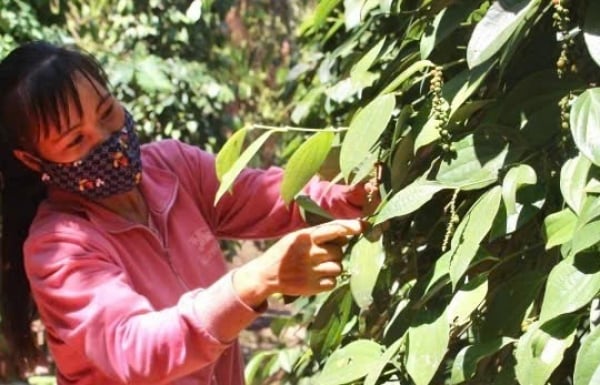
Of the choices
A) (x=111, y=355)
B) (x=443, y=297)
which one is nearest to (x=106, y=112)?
(x=111, y=355)

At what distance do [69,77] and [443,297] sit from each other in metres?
0.50

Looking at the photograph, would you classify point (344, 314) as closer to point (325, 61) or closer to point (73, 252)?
point (73, 252)

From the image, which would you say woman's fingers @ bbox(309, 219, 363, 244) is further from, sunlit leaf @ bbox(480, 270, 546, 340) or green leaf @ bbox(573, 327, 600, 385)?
green leaf @ bbox(573, 327, 600, 385)

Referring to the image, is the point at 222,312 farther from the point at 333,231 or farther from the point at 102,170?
the point at 102,170

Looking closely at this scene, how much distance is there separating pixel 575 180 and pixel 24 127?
2.08 feet

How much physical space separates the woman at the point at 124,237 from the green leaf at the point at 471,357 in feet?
0.49

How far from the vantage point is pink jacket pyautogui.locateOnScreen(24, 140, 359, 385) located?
39.6 inches

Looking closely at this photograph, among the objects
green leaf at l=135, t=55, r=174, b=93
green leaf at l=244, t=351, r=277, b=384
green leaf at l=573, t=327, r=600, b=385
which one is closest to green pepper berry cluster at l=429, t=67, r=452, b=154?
green leaf at l=573, t=327, r=600, b=385

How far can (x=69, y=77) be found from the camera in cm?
115

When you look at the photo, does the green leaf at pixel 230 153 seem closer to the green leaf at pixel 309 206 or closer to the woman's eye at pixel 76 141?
the green leaf at pixel 309 206

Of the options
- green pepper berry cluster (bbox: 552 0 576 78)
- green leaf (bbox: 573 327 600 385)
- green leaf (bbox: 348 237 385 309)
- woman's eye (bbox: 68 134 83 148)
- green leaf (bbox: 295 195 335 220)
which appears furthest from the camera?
woman's eye (bbox: 68 134 83 148)

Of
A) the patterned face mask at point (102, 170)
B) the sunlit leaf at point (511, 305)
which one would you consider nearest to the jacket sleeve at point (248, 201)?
the patterned face mask at point (102, 170)

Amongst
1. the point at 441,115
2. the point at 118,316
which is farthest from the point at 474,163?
the point at 118,316

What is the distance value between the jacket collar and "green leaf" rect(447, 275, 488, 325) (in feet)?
1.47
